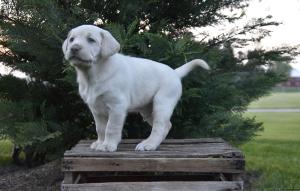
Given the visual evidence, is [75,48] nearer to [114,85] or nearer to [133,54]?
[114,85]

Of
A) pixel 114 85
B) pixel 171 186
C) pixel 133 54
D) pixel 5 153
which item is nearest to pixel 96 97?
pixel 114 85

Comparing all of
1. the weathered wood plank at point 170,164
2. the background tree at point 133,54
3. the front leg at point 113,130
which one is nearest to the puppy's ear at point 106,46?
the front leg at point 113,130

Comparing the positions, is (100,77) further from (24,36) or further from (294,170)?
(294,170)

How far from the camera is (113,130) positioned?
9.84 feet

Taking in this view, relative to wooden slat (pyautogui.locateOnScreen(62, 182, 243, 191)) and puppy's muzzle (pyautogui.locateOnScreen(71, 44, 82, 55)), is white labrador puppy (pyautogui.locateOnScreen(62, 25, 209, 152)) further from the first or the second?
wooden slat (pyautogui.locateOnScreen(62, 182, 243, 191))

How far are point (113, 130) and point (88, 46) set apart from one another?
54 centimetres

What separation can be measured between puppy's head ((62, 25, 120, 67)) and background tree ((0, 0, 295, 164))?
2.42 ft

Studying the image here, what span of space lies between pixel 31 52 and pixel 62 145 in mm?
808

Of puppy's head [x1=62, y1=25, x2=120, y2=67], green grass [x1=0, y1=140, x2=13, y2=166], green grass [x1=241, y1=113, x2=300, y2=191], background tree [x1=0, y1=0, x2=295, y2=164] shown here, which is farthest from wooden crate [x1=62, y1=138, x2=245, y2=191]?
green grass [x1=0, y1=140, x2=13, y2=166]

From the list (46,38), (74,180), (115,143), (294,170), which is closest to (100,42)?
(115,143)

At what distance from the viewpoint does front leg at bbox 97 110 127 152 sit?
296 centimetres

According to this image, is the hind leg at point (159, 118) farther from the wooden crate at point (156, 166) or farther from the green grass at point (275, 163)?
the green grass at point (275, 163)

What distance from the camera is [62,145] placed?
4230mm

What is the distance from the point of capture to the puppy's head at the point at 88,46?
273 centimetres
